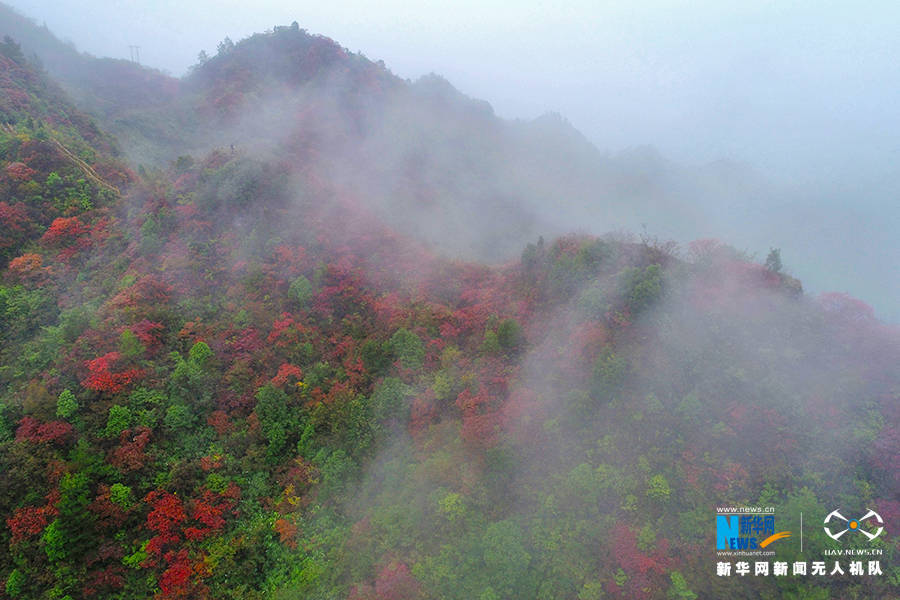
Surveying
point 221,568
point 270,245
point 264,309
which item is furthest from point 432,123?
point 221,568

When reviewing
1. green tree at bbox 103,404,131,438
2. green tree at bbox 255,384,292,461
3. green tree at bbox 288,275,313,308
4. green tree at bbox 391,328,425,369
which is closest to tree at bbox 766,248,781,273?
green tree at bbox 391,328,425,369

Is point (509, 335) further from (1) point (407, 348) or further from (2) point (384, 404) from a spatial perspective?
(2) point (384, 404)

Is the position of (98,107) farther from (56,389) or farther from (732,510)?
(732,510)

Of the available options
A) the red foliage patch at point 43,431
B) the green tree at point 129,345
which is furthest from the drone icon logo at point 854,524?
the green tree at point 129,345

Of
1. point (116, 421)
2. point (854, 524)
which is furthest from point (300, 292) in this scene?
point (854, 524)

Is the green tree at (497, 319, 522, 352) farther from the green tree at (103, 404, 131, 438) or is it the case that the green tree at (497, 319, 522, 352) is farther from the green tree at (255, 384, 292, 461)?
the green tree at (103, 404, 131, 438)
